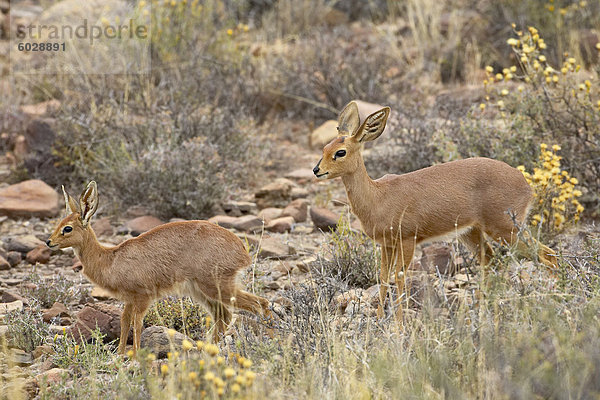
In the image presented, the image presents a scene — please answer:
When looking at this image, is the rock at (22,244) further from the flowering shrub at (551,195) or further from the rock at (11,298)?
the flowering shrub at (551,195)

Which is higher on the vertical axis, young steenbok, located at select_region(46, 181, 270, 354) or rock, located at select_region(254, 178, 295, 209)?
young steenbok, located at select_region(46, 181, 270, 354)

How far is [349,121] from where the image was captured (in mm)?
6039

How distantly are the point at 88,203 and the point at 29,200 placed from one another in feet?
12.1

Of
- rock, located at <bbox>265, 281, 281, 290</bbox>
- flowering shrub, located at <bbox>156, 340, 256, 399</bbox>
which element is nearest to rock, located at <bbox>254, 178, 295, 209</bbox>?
rock, located at <bbox>265, 281, 281, 290</bbox>

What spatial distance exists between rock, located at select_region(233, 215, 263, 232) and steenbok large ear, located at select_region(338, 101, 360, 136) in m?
2.45

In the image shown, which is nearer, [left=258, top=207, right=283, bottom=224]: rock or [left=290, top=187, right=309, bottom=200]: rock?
[left=258, top=207, right=283, bottom=224]: rock

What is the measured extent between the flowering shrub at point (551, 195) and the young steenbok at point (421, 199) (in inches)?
35.9

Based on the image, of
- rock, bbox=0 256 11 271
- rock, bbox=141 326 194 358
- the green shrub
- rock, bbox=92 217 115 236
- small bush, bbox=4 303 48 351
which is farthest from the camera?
rock, bbox=92 217 115 236

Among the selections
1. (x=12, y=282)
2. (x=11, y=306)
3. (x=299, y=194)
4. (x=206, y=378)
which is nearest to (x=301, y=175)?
(x=299, y=194)

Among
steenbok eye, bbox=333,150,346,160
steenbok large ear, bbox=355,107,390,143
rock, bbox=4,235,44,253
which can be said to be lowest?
rock, bbox=4,235,44,253

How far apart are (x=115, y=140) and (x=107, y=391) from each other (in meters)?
5.32

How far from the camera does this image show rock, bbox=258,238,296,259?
24.5 feet

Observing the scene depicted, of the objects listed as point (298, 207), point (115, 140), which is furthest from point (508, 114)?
point (115, 140)

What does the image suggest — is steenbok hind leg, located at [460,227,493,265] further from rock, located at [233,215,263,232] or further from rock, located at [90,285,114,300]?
rock, located at [90,285,114,300]
